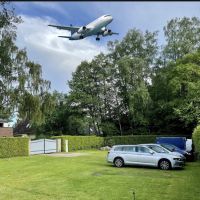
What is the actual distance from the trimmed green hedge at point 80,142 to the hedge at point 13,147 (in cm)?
775

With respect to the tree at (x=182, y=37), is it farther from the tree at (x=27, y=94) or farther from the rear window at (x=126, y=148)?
the rear window at (x=126, y=148)

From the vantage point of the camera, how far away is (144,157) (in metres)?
22.8

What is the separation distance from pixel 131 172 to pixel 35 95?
23159 millimetres

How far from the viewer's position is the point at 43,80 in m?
43.1

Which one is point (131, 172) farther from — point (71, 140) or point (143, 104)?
point (143, 104)

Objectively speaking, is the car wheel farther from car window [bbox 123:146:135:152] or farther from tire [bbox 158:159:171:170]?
car window [bbox 123:146:135:152]

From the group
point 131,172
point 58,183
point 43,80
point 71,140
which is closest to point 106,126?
point 71,140

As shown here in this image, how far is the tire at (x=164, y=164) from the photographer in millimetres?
22250

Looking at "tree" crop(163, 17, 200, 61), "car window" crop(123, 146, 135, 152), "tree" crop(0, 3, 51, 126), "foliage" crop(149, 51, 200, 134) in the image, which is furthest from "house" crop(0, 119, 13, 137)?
"car window" crop(123, 146, 135, 152)

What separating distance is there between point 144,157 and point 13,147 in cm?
1613

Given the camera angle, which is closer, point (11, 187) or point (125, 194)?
point (125, 194)

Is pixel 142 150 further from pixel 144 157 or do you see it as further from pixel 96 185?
pixel 96 185

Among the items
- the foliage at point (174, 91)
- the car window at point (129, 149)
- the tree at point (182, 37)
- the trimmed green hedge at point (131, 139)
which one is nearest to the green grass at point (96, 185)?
the car window at point (129, 149)

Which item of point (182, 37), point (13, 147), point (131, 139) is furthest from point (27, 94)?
point (182, 37)
